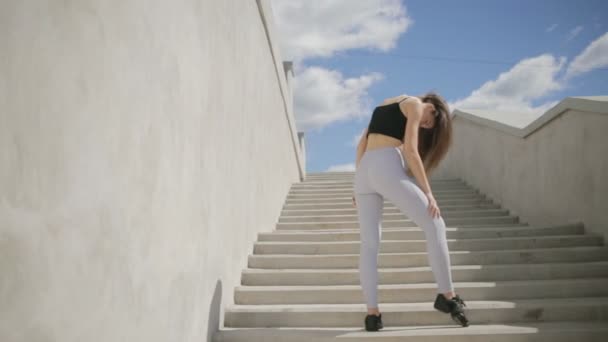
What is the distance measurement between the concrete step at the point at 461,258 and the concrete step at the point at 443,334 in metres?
0.98

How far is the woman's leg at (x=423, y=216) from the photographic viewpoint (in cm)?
226

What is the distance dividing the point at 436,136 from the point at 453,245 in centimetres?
158

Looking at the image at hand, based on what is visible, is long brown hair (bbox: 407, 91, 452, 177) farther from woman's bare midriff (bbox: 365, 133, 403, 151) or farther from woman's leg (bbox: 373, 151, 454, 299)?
woman's leg (bbox: 373, 151, 454, 299)

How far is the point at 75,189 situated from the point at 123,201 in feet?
0.88

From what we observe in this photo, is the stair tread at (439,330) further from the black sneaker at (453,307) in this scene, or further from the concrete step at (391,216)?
the concrete step at (391,216)

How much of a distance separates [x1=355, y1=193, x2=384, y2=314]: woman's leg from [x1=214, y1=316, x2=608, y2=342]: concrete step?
0.60ft

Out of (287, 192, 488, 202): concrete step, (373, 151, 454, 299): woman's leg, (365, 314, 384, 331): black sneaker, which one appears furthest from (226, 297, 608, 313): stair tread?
(287, 192, 488, 202): concrete step

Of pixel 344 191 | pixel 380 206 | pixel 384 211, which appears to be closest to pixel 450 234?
pixel 384 211

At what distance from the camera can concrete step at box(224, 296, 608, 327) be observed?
8.84 ft

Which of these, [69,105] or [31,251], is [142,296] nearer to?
[31,251]

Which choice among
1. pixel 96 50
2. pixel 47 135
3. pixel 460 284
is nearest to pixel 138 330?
pixel 47 135

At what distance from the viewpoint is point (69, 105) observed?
1.07 metres

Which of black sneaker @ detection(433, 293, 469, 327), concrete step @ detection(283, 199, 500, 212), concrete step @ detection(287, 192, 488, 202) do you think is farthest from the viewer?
concrete step @ detection(287, 192, 488, 202)

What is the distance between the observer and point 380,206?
2.51 metres
